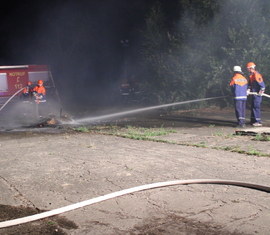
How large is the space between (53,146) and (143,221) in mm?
4277

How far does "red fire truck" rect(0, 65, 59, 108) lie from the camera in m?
16.7

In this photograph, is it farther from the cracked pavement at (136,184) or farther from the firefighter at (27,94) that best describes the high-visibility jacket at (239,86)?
the firefighter at (27,94)

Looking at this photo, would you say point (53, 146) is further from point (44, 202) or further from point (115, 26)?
point (115, 26)

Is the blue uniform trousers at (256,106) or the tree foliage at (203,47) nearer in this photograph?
the blue uniform trousers at (256,106)

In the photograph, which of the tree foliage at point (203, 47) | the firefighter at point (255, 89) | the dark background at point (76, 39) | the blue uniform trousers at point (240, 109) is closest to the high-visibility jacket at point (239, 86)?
the blue uniform trousers at point (240, 109)

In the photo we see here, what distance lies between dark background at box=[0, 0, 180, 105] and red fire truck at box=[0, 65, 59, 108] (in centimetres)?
1572

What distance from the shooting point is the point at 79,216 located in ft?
11.5

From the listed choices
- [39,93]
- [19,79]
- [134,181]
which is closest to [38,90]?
[39,93]

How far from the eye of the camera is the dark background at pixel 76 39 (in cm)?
3594

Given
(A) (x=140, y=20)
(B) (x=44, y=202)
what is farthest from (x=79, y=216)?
(A) (x=140, y=20)

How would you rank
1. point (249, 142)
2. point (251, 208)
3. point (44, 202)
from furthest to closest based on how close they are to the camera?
1. point (249, 142)
2. point (44, 202)
3. point (251, 208)

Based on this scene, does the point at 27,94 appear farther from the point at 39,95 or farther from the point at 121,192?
the point at 121,192

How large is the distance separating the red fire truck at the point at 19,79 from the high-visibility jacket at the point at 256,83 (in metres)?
9.69

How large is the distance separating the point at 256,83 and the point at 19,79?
37.4 ft
